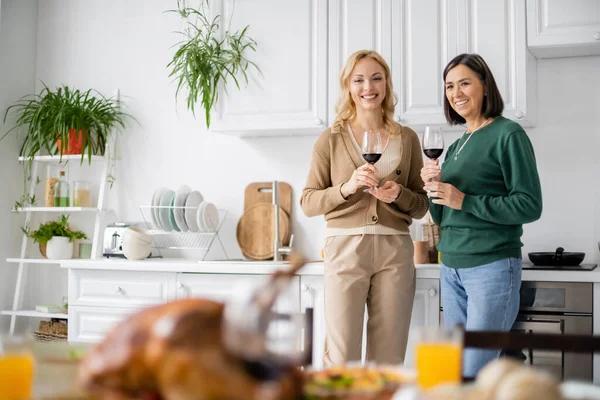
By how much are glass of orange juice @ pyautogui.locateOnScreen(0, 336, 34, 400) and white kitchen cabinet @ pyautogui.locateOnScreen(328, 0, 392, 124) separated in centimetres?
266

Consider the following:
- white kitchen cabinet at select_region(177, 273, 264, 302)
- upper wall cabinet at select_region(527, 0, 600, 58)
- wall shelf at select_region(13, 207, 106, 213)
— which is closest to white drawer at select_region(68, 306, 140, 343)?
white kitchen cabinet at select_region(177, 273, 264, 302)

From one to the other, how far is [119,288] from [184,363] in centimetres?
297

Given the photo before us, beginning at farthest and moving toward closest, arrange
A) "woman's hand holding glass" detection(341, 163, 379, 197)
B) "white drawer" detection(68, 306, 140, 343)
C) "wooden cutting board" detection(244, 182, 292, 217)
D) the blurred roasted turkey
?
"wooden cutting board" detection(244, 182, 292, 217), "white drawer" detection(68, 306, 140, 343), "woman's hand holding glass" detection(341, 163, 379, 197), the blurred roasted turkey

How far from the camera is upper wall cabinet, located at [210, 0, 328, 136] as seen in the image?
3.43 metres

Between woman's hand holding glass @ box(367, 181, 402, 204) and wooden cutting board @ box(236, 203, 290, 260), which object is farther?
wooden cutting board @ box(236, 203, 290, 260)

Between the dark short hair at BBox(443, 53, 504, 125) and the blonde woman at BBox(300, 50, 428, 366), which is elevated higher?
the dark short hair at BBox(443, 53, 504, 125)

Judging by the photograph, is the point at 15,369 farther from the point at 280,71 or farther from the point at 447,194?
the point at 280,71

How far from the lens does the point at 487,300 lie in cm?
219

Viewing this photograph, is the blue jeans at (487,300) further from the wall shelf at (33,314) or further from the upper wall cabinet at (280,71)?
the wall shelf at (33,314)

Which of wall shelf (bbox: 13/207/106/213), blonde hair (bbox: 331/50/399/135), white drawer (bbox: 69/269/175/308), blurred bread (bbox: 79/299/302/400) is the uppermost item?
blonde hair (bbox: 331/50/399/135)

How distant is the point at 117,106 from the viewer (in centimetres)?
414

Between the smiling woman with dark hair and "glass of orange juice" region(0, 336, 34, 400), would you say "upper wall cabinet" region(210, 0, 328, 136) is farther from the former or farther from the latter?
"glass of orange juice" region(0, 336, 34, 400)

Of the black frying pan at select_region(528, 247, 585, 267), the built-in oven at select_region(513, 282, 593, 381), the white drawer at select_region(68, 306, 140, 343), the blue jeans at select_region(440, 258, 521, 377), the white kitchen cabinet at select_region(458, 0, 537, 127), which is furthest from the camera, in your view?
the white drawer at select_region(68, 306, 140, 343)

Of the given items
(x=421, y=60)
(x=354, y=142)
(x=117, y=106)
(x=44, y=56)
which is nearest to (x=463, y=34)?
(x=421, y=60)
